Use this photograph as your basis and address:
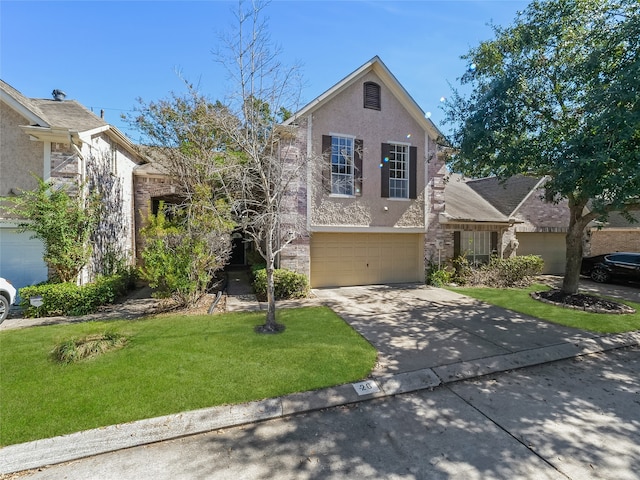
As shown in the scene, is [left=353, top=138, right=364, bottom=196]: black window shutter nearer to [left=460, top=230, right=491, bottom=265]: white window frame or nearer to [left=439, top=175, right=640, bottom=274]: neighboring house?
[left=439, top=175, right=640, bottom=274]: neighboring house

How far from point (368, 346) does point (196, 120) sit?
10.3 m

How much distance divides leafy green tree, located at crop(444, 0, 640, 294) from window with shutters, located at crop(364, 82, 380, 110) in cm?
288

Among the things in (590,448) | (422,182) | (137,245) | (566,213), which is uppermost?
(422,182)

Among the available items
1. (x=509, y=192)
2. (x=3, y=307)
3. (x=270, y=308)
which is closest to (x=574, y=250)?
(x=509, y=192)

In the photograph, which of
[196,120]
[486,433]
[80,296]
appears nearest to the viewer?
[486,433]

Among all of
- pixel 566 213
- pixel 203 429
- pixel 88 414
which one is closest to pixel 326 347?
pixel 203 429

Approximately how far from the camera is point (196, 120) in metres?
11.5

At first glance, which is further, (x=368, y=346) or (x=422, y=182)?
(x=422, y=182)

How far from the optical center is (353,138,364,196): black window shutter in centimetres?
1175

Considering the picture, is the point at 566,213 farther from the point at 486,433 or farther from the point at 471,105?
the point at 486,433

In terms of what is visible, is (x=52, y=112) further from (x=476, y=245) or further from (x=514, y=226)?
(x=514, y=226)

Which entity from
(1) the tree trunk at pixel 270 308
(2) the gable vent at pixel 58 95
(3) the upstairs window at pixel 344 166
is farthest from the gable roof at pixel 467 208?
(2) the gable vent at pixel 58 95

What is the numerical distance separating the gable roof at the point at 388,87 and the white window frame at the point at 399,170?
1.26 m

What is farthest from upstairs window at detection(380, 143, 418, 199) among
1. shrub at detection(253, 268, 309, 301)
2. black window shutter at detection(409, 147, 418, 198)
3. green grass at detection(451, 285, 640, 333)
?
shrub at detection(253, 268, 309, 301)
